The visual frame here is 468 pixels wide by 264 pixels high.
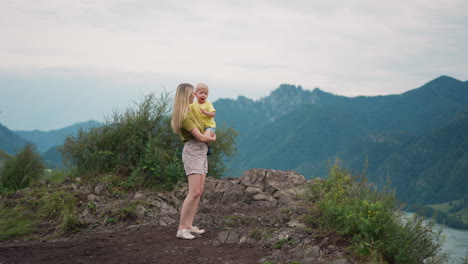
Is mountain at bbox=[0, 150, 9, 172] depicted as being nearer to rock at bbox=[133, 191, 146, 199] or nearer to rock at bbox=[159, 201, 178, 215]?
rock at bbox=[133, 191, 146, 199]

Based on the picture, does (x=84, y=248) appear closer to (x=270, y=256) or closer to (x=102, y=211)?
(x=102, y=211)

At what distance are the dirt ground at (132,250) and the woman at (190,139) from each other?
1.76ft

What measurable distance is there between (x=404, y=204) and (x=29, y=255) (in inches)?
200

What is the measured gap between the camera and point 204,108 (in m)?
5.93

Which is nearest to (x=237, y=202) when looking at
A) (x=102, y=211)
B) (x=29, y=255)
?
(x=102, y=211)

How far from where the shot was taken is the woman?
5.70m

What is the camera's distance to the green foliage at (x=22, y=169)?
33.9 ft

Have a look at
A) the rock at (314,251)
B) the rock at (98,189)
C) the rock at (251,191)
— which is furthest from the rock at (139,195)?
the rock at (314,251)

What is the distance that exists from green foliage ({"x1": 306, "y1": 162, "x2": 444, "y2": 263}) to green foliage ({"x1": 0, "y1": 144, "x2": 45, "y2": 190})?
715cm

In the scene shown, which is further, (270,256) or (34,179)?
(34,179)

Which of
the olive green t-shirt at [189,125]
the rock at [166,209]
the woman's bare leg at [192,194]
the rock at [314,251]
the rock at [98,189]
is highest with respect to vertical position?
the olive green t-shirt at [189,125]

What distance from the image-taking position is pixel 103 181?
885 cm

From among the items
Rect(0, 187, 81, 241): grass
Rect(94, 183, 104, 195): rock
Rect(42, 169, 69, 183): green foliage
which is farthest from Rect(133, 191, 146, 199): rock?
Rect(42, 169, 69, 183): green foliage

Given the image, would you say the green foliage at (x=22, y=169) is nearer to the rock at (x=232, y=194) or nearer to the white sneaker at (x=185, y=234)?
the rock at (x=232, y=194)
